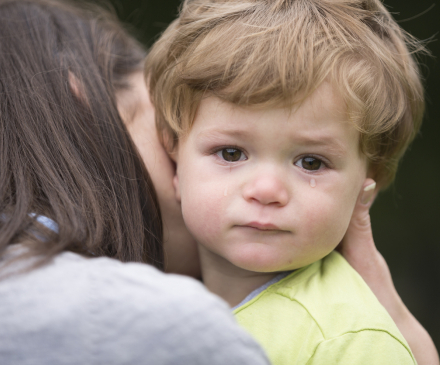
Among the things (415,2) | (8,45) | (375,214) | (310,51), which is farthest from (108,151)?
(375,214)

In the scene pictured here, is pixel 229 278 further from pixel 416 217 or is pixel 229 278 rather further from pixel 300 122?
pixel 416 217

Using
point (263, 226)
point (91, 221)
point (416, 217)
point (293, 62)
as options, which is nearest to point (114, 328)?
point (91, 221)

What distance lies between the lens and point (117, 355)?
78cm

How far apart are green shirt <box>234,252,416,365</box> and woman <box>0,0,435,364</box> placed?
30 centimetres

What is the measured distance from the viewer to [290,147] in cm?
115

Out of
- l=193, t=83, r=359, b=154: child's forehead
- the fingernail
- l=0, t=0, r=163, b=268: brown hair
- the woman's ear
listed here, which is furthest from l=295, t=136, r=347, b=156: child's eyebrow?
the woman's ear

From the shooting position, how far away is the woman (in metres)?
0.79

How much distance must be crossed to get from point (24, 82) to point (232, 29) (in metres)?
0.57

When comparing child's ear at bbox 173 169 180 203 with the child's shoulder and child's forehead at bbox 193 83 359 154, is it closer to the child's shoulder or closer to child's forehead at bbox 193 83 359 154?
child's forehead at bbox 193 83 359 154

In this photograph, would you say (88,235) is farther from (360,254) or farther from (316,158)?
(360,254)

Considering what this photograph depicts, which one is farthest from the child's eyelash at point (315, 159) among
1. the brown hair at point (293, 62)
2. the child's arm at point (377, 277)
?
the child's arm at point (377, 277)

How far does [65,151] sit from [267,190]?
1.66ft

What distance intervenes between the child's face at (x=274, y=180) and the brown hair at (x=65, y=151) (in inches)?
7.1

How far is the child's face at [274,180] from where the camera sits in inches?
44.9
